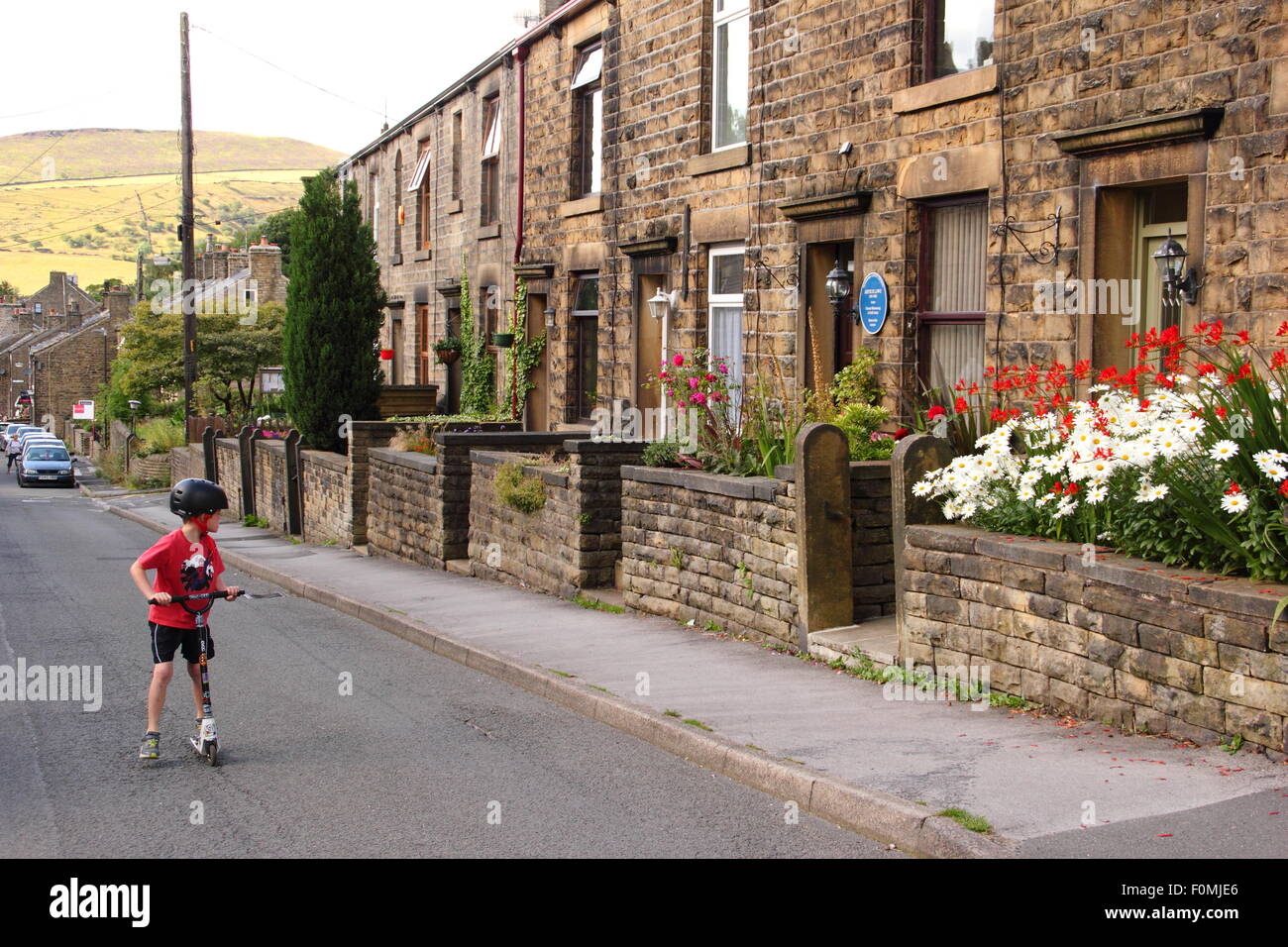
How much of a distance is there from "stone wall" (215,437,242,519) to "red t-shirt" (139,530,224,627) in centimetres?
2394

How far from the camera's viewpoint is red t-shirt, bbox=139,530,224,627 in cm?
757

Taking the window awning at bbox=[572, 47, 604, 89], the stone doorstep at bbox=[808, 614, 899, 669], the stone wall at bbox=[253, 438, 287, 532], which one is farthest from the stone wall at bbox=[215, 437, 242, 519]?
the stone doorstep at bbox=[808, 614, 899, 669]

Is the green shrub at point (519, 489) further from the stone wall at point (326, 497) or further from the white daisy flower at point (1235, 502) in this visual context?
the white daisy flower at point (1235, 502)

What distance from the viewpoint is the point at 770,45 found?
1388 centimetres

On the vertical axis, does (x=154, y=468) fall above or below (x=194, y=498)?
below

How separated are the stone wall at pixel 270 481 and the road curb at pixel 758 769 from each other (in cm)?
1557

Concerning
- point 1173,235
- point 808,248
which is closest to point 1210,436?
point 1173,235

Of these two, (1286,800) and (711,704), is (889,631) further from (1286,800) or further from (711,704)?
(1286,800)

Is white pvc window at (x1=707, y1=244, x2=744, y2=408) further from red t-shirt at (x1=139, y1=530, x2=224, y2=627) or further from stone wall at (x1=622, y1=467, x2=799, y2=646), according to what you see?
red t-shirt at (x1=139, y1=530, x2=224, y2=627)

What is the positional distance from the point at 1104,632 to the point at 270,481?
22674mm

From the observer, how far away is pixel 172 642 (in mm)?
7613

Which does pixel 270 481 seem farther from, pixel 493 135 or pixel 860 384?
pixel 860 384

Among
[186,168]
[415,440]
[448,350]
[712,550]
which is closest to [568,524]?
[712,550]

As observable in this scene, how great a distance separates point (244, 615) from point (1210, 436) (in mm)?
10283
